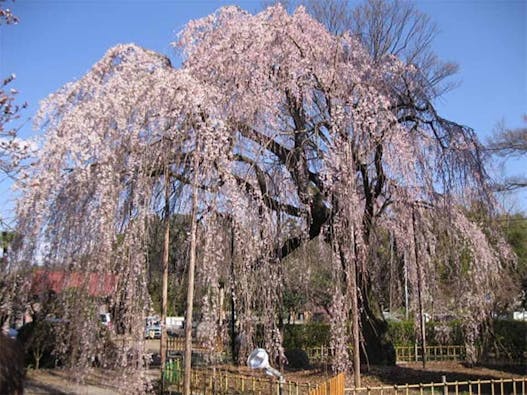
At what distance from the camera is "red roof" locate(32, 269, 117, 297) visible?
624 centimetres

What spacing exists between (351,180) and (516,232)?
1395 centimetres

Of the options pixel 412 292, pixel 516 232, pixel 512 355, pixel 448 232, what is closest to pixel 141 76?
pixel 448 232

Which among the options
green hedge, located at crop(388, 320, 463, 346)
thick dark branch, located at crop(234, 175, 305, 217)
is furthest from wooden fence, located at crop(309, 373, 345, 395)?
green hedge, located at crop(388, 320, 463, 346)

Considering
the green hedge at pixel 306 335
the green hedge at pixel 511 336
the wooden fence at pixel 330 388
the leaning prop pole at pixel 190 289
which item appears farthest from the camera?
the green hedge at pixel 306 335

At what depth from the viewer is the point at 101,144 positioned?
21.2ft

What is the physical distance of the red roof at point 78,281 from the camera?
624 centimetres

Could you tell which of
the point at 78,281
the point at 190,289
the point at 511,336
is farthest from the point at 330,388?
the point at 511,336

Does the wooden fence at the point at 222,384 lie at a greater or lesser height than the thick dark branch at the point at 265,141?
lesser

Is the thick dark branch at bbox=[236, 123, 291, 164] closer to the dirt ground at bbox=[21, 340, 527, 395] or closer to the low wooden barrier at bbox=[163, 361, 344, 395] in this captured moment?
the low wooden barrier at bbox=[163, 361, 344, 395]

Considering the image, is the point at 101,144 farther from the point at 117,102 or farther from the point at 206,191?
the point at 206,191

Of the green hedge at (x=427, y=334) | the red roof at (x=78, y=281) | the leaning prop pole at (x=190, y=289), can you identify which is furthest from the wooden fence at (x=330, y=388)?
the green hedge at (x=427, y=334)

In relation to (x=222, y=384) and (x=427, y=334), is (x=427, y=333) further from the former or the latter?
(x=222, y=384)

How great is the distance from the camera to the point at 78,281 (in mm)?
6281

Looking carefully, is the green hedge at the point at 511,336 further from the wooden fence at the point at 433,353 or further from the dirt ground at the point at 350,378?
the dirt ground at the point at 350,378
